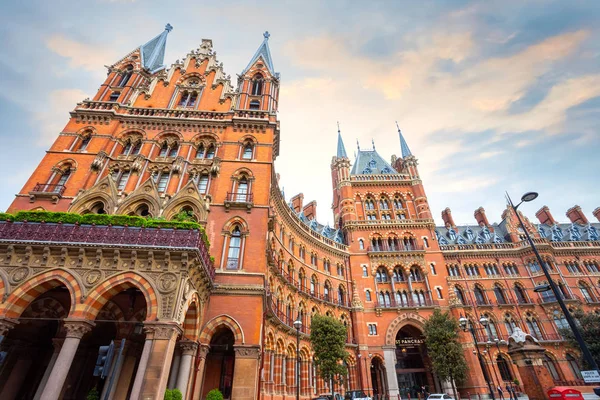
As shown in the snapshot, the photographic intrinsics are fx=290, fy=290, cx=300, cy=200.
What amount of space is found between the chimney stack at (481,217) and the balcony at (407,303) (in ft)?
77.4

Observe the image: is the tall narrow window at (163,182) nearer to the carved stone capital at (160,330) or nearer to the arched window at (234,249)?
the arched window at (234,249)

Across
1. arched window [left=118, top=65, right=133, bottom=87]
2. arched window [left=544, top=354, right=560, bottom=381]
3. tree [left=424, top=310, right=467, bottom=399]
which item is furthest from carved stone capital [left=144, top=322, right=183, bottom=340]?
arched window [left=544, top=354, right=560, bottom=381]

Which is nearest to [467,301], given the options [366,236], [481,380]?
[481,380]

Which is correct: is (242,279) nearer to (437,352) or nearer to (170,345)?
(170,345)

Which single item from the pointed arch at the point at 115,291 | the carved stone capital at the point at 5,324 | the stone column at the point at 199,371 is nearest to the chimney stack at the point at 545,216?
the stone column at the point at 199,371

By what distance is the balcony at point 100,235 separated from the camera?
1370 cm

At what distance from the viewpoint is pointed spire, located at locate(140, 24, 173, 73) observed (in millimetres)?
32531

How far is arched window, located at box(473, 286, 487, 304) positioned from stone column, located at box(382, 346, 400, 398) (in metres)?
16.9

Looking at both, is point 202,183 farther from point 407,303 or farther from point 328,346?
point 407,303

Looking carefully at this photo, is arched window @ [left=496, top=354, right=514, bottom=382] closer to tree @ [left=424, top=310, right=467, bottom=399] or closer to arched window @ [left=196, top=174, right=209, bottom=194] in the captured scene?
tree @ [left=424, top=310, right=467, bottom=399]

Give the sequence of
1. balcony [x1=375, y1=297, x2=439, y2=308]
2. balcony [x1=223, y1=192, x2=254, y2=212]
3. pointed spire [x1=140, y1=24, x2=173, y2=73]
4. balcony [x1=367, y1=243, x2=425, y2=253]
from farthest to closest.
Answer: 1. balcony [x1=367, y1=243, x2=425, y2=253]
2. balcony [x1=375, y1=297, x2=439, y2=308]
3. pointed spire [x1=140, y1=24, x2=173, y2=73]
4. balcony [x1=223, y1=192, x2=254, y2=212]

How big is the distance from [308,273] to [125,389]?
22.0 meters

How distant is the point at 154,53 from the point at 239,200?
81.1 feet

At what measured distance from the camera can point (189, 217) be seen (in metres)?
20.0
